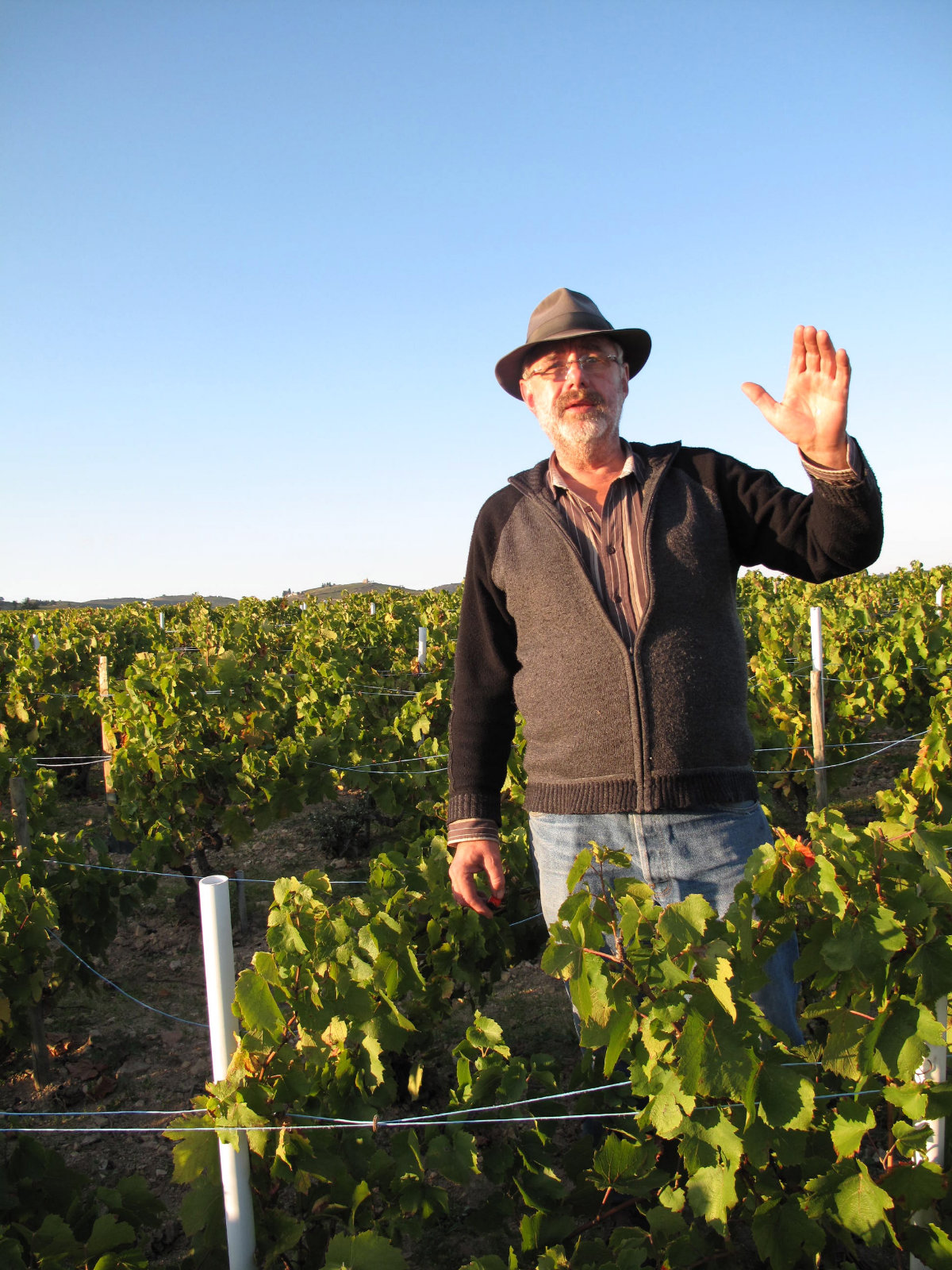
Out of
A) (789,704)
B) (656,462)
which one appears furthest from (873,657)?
(656,462)

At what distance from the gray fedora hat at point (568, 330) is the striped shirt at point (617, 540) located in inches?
13.3

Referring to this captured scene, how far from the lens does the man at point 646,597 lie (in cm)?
195

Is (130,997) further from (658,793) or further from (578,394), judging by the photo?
(578,394)

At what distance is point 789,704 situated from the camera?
271 inches

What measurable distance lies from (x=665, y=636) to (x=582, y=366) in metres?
0.79

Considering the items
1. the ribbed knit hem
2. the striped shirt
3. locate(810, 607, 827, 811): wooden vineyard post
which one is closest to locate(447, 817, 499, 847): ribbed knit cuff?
the ribbed knit hem

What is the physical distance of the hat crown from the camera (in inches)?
91.7

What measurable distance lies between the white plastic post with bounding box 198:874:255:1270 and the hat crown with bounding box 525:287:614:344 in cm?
164

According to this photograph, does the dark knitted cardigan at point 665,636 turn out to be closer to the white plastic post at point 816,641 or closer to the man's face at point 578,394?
the man's face at point 578,394

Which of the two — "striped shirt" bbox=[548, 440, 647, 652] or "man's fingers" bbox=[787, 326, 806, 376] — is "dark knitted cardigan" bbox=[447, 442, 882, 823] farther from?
"man's fingers" bbox=[787, 326, 806, 376]

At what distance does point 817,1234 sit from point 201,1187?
128 cm

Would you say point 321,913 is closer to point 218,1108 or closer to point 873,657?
point 218,1108

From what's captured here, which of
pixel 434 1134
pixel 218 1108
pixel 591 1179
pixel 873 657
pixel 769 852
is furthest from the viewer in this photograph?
pixel 873 657

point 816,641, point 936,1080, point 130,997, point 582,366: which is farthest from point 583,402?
point 816,641
